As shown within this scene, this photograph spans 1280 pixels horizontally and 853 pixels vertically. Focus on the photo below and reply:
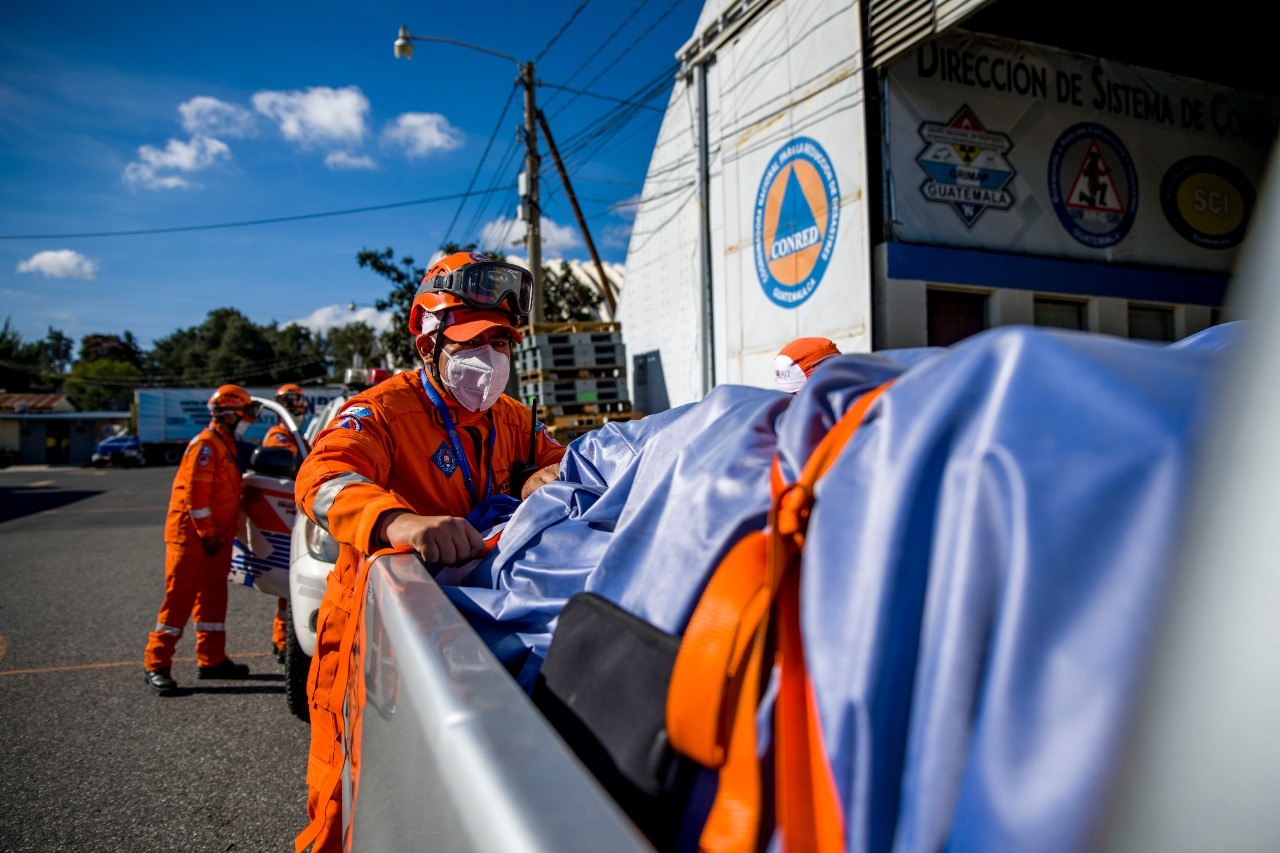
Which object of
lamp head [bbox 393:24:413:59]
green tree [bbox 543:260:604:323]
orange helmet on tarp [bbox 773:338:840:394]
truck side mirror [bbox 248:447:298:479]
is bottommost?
truck side mirror [bbox 248:447:298:479]

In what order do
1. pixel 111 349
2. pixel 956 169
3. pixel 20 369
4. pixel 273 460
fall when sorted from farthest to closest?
1. pixel 111 349
2. pixel 20 369
3. pixel 956 169
4. pixel 273 460

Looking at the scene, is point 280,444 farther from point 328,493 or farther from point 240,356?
point 240,356

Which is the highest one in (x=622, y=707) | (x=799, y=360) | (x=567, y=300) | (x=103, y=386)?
(x=567, y=300)

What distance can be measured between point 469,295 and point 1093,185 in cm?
908

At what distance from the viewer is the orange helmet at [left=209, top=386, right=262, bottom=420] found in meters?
5.05

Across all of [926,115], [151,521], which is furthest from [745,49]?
[151,521]

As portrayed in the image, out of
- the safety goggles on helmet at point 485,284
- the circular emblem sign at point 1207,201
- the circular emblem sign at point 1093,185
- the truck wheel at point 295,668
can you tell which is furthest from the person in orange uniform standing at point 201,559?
the circular emblem sign at point 1207,201

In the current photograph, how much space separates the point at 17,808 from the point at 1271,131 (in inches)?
577

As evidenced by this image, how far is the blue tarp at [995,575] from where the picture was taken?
0.53 meters

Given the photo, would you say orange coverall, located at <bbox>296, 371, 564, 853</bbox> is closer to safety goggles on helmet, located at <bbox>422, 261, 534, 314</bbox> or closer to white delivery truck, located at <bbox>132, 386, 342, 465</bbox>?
safety goggles on helmet, located at <bbox>422, 261, 534, 314</bbox>

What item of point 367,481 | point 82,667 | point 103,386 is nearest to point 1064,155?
point 367,481

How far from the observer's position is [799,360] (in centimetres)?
400

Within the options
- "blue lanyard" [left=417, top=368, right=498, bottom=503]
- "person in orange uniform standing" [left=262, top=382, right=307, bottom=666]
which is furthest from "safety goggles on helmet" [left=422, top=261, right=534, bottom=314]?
"person in orange uniform standing" [left=262, top=382, right=307, bottom=666]

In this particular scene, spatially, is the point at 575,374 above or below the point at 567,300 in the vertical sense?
below
